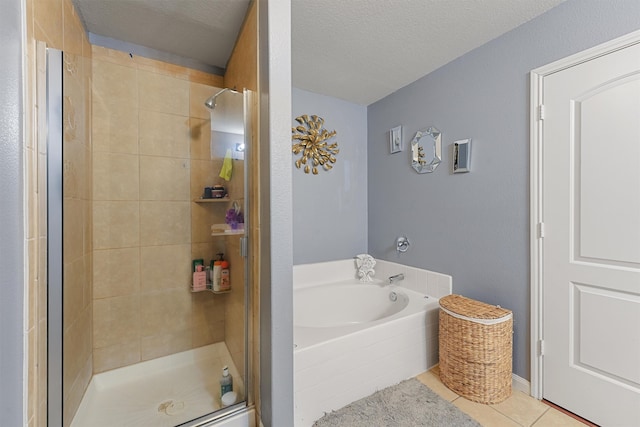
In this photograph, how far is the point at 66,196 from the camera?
115 cm

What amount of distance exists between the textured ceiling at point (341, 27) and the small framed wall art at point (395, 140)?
501mm

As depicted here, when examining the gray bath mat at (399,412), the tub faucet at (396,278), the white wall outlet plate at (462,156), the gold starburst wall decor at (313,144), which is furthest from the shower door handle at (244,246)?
the white wall outlet plate at (462,156)

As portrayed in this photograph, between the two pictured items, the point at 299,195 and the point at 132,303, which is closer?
the point at 132,303

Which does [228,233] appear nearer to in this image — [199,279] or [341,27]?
[199,279]

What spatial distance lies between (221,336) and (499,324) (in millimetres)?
1771

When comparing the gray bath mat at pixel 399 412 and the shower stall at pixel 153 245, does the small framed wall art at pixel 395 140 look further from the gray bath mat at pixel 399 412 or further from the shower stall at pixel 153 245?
the gray bath mat at pixel 399 412

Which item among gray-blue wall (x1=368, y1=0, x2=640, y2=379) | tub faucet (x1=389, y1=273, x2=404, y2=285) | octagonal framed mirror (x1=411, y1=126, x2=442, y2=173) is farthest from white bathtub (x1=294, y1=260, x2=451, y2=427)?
octagonal framed mirror (x1=411, y1=126, x2=442, y2=173)

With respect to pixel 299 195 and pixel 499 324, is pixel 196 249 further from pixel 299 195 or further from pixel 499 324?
pixel 499 324

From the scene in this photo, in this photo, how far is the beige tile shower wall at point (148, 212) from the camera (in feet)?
5.37

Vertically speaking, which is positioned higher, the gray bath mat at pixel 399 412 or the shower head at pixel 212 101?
the shower head at pixel 212 101

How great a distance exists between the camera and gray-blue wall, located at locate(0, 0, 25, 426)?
0.78m

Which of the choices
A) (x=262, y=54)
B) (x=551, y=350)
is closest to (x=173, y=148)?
(x=262, y=54)

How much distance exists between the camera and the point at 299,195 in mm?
2471

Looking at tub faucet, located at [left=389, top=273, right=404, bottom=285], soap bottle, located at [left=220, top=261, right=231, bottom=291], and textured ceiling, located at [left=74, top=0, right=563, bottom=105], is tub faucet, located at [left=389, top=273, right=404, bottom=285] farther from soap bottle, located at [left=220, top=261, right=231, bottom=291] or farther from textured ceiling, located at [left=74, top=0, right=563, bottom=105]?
textured ceiling, located at [left=74, top=0, right=563, bottom=105]
